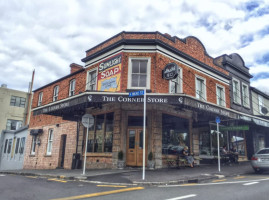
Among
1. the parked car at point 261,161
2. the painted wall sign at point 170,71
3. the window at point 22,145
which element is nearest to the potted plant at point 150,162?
the painted wall sign at point 170,71

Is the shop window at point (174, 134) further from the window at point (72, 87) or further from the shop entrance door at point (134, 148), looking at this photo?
the window at point (72, 87)

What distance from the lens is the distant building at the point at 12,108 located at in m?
35.4

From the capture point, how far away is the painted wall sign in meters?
12.4

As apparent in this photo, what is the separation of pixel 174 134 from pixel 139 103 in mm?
3095

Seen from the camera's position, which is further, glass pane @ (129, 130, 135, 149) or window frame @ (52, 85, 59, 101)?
window frame @ (52, 85, 59, 101)

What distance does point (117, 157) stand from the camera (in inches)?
488

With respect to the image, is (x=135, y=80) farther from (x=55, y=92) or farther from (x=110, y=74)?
(x=55, y=92)

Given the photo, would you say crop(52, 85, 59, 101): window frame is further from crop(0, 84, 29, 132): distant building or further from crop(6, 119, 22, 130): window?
crop(6, 119, 22, 130): window

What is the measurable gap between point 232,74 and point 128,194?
1654 centimetres

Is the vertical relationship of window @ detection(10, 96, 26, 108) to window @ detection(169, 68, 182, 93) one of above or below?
above

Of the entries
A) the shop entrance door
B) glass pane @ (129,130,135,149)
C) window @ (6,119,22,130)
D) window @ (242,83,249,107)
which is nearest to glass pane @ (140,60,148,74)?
the shop entrance door

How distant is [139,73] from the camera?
43.4ft

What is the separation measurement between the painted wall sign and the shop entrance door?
11.5 ft

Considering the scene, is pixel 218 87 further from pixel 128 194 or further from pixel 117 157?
pixel 128 194
